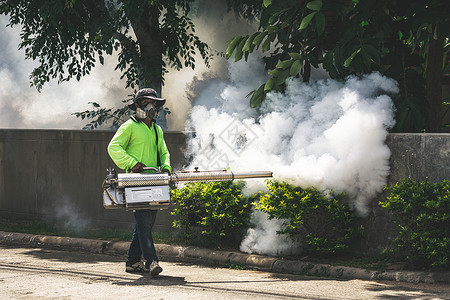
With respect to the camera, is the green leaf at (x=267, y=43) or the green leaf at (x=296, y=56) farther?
the green leaf at (x=267, y=43)

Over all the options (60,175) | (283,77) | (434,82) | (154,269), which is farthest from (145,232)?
(60,175)

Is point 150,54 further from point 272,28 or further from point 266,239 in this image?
point 266,239

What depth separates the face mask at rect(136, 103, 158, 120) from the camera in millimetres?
7941

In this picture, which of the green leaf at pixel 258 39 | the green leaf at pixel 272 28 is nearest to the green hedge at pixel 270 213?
the green leaf at pixel 258 39

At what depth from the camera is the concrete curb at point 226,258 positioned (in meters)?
7.91

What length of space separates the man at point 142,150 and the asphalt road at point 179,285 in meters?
0.34

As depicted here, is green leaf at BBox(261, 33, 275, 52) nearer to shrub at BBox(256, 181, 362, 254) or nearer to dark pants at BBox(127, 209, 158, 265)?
shrub at BBox(256, 181, 362, 254)

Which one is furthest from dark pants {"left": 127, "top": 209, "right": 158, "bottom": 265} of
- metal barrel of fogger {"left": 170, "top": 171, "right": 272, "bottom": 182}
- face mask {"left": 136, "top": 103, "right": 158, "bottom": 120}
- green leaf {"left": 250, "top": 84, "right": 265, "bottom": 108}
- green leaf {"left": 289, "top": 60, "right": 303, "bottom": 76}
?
green leaf {"left": 289, "top": 60, "right": 303, "bottom": 76}

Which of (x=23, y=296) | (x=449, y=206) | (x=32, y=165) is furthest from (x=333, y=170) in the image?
(x=32, y=165)

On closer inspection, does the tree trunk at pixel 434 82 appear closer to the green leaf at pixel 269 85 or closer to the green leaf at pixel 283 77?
the green leaf at pixel 283 77

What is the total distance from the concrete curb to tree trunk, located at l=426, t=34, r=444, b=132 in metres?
2.86

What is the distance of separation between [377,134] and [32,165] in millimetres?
6885

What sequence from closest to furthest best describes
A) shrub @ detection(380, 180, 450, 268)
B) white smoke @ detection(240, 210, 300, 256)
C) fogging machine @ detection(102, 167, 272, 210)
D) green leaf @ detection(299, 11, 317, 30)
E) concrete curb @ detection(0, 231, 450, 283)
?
fogging machine @ detection(102, 167, 272, 210) < shrub @ detection(380, 180, 450, 268) < concrete curb @ detection(0, 231, 450, 283) < green leaf @ detection(299, 11, 317, 30) < white smoke @ detection(240, 210, 300, 256)

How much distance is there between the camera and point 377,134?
863cm
